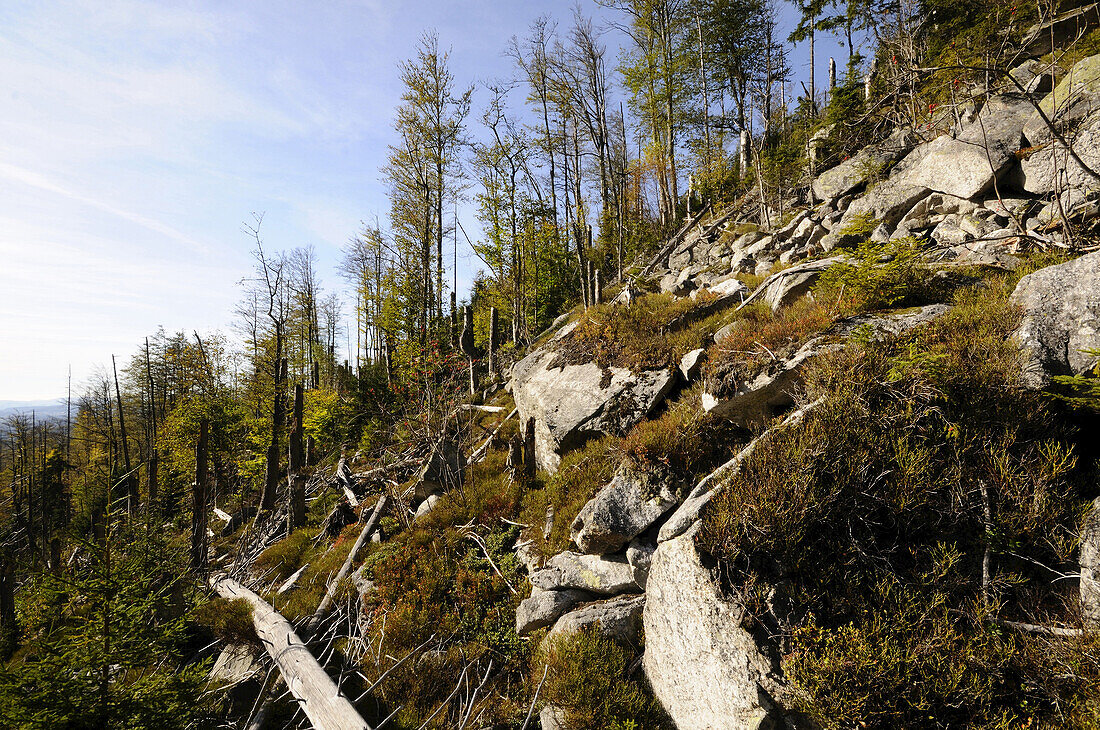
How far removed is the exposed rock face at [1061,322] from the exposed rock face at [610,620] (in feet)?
16.2

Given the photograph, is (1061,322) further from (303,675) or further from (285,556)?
(285,556)

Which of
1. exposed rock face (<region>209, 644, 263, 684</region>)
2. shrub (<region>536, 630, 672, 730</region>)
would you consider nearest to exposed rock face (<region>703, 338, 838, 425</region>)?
shrub (<region>536, 630, 672, 730</region>)

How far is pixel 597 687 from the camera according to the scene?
14.4ft

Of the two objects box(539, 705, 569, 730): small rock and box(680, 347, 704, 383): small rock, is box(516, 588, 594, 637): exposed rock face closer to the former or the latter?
box(539, 705, 569, 730): small rock

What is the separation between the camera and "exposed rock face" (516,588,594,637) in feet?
18.3

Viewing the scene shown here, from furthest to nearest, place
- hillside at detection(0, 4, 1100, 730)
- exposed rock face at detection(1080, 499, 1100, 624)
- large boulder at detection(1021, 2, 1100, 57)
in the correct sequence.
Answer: large boulder at detection(1021, 2, 1100, 57) < hillside at detection(0, 4, 1100, 730) < exposed rock face at detection(1080, 499, 1100, 624)

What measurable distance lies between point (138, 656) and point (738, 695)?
18.7 feet

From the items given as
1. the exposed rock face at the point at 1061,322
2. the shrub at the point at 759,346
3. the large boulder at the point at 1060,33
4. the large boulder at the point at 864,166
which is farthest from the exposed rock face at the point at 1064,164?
the large boulder at the point at 1060,33

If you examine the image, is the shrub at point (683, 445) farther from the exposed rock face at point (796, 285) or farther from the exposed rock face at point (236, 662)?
the exposed rock face at point (236, 662)

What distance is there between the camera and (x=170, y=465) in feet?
71.6

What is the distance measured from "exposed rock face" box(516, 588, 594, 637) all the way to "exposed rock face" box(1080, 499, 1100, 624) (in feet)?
15.0

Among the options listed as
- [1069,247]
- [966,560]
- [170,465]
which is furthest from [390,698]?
[170,465]

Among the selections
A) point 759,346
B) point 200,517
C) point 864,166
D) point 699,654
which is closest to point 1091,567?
point 699,654

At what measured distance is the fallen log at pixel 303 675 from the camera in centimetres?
484
